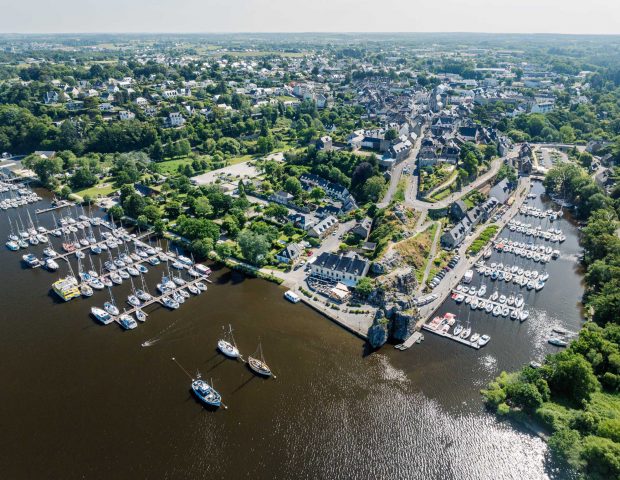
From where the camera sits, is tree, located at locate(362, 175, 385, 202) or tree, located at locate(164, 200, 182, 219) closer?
tree, located at locate(164, 200, 182, 219)

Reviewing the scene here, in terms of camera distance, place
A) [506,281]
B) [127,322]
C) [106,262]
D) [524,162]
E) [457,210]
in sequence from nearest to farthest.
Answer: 1. [127,322]
2. [506,281]
3. [106,262]
4. [457,210]
5. [524,162]

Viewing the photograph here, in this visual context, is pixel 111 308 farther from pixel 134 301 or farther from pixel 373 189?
pixel 373 189

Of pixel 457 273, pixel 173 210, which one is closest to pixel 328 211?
pixel 457 273

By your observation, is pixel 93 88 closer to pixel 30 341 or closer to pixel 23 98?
pixel 23 98

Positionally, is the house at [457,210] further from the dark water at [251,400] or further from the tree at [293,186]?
the tree at [293,186]

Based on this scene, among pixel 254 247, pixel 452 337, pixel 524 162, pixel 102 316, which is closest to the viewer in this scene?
pixel 452 337

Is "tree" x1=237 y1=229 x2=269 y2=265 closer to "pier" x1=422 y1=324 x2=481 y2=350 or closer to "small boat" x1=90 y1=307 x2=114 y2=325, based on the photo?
"small boat" x1=90 y1=307 x2=114 y2=325

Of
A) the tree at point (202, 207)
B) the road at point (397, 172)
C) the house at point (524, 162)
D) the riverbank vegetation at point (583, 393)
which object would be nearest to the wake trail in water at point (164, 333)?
the tree at point (202, 207)

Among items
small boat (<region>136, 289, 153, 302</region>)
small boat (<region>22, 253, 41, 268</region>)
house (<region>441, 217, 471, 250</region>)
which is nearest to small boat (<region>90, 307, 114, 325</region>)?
small boat (<region>136, 289, 153, 302</region>)
